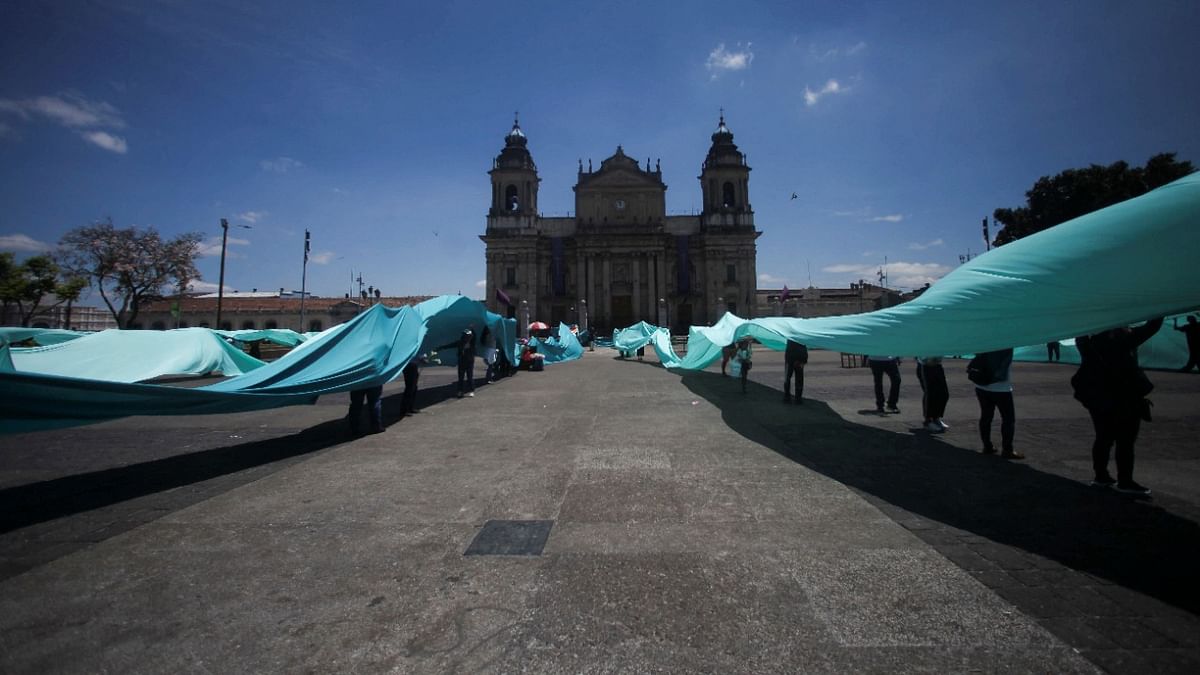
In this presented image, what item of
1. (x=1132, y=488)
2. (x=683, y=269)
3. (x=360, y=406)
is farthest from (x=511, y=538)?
(x=683, y=269)

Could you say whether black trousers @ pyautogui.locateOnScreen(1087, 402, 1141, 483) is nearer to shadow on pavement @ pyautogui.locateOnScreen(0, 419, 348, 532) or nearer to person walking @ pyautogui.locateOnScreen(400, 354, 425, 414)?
shadow on pavement @ pyautogui.locateOnScreen(0, 419, 348, 532)

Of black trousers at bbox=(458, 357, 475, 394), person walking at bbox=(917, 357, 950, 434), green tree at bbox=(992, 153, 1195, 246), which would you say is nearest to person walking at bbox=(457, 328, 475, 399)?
black trousers at bbox=(458, 357, 475, 394)

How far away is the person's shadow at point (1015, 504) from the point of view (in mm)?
3172

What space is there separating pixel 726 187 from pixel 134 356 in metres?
64.2

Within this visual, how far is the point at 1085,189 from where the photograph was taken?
104 ft

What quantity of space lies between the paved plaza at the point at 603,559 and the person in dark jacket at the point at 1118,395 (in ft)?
0.87

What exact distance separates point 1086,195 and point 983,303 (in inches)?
1557

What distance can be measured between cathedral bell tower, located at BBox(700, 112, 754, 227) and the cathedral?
0.44ft

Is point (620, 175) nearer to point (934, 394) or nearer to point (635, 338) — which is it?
point (635, 338)

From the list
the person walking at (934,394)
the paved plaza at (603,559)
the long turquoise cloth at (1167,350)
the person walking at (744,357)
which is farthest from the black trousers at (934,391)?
the long turquoise cloth at (1167,350)

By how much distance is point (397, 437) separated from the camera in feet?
24.8

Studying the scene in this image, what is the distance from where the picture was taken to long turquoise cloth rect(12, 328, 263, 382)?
1084 cm

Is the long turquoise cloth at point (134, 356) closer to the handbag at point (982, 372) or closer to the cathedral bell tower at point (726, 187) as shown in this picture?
the handbag at point (982, 372)

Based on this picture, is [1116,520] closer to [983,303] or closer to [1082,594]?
[1082,594]
